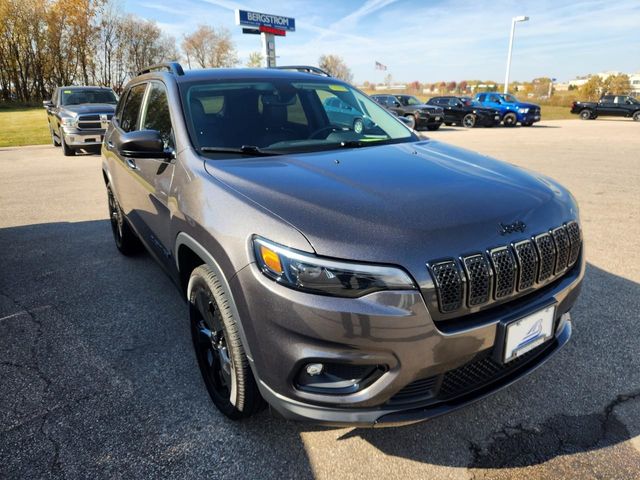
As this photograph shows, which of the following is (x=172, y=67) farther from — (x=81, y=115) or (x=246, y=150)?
(x=81, y=115)

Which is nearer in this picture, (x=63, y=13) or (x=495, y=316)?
(x=495, y=316)

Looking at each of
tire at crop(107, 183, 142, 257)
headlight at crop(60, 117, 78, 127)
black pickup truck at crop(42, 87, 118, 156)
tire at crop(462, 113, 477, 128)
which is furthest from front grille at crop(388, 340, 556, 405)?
tire at crop(462, 113, 477, 128)

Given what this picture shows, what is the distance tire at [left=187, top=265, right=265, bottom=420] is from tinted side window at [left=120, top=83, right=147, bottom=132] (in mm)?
2025

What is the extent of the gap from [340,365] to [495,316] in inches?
26.4

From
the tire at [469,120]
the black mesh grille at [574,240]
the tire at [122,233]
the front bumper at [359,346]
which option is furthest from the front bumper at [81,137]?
the tire at [469,120]

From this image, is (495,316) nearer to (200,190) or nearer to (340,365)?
(340,365)

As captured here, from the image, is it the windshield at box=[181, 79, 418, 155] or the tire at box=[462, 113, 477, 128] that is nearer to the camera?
the windshield at box=[181, 79, 418, 155]

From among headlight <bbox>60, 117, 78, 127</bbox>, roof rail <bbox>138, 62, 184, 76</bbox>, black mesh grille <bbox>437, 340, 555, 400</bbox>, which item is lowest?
black mesh grille <bbox>437, 340, 555, 400</bbox>

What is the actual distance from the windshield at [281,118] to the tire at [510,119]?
77.2 feet

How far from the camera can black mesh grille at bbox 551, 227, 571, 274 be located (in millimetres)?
2090

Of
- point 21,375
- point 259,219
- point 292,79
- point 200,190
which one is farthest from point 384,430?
point 292,79

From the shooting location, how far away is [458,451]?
2154 mm

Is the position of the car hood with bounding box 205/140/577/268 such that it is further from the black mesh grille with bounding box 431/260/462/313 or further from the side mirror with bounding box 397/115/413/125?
the side mirror with bounding box 397/115/413/125

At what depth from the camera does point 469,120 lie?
81.7 ft
